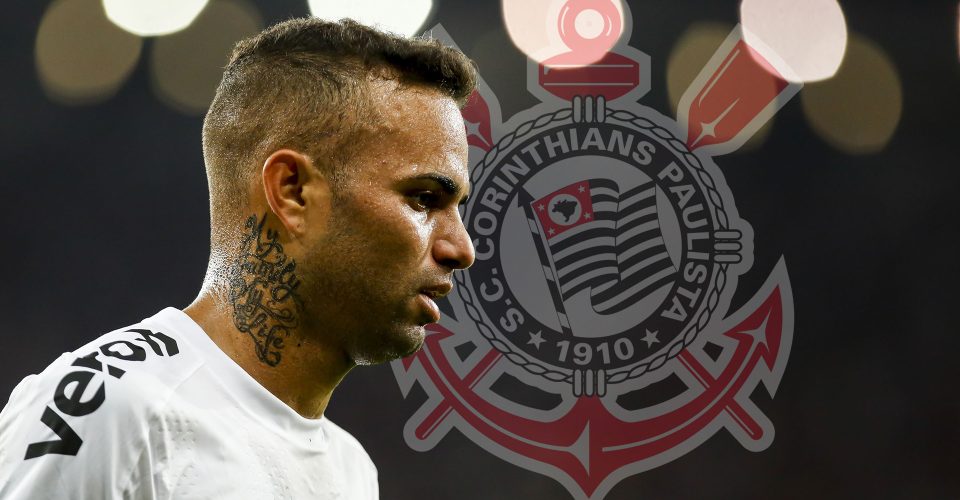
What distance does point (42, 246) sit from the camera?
10.5 feet

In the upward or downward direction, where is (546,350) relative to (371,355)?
downward

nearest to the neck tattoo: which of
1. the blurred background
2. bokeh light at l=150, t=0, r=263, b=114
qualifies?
the blurred background

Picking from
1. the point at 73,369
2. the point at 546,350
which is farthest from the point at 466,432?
the point at 73,369

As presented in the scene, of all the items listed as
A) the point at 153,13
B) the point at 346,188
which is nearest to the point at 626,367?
the point at 153,13

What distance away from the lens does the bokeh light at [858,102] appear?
3.34 meters

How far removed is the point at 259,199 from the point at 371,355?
237mm

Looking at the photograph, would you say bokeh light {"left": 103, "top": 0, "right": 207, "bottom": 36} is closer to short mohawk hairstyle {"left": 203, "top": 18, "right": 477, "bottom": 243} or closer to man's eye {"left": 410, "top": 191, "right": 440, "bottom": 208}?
short mohawk hairstyle {"left": 203, "top": 18, "right": 477, "bottom": 243}

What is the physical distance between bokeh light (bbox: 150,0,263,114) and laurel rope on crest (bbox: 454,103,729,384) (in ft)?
3.43

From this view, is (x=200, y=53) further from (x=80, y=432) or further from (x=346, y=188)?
(x=80, y=432)

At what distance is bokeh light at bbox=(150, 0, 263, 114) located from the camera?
129 inches

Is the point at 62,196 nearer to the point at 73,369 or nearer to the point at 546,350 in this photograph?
the point at 546,350

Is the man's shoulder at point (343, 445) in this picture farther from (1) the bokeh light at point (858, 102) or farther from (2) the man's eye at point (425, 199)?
(1) the bokeh light at point (858, 102)

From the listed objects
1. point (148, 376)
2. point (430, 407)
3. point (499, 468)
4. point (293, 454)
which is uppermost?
point (148, 376)

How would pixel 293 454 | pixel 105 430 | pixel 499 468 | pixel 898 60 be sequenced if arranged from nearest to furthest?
pixel 105 430, pixel 293 454, pixel 499 468, pixel 898 60
